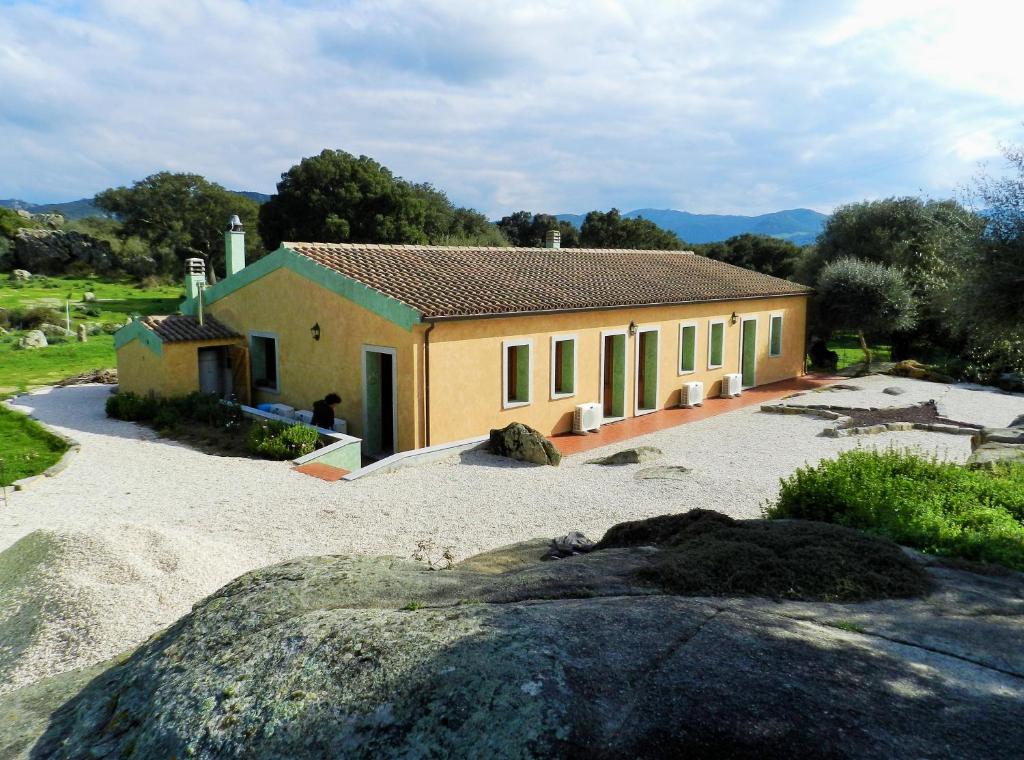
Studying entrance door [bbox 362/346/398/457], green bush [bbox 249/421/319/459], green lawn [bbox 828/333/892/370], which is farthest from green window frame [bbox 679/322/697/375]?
green bush [bbox 249/421/319/459]

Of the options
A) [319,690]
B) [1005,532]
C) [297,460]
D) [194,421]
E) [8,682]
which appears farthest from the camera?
[194,421]

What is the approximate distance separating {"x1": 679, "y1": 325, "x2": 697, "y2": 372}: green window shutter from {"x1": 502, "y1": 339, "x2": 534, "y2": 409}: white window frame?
622 centimetres

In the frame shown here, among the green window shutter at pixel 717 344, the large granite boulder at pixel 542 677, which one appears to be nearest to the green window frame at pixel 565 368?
the green window shutter at pixel 717 344

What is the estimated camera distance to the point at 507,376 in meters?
15.6

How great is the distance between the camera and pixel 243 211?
192ft

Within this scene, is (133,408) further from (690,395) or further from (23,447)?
(690,395)

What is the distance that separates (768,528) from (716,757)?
3.48m

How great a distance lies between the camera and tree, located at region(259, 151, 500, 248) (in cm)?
4450

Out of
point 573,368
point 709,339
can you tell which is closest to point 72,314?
point 573,368

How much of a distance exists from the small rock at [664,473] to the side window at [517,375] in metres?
3.48

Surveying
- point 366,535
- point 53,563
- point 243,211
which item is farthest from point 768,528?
point 243,211

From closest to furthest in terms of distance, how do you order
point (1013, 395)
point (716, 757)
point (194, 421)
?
point (716, 757) < point (194, 421) < point (1013, 395)

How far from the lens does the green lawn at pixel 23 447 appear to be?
12.2 m

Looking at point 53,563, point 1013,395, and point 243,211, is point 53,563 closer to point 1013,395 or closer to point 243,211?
point 1013,395
